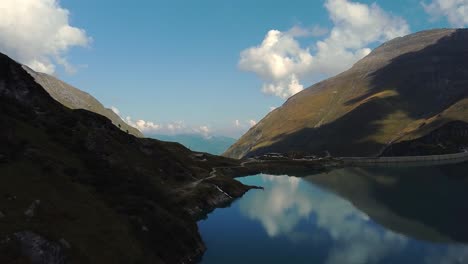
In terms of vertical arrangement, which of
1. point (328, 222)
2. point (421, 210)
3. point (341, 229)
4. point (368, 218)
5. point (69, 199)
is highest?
point (69, 199)

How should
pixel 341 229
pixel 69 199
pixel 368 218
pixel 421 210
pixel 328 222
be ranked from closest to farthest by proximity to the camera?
1. pixel 69 199
2. pixel 341 229
3. pixel 328 222
4. pixel 368 218
5. pixel 421 210

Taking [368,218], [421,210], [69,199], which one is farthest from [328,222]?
[69,199]

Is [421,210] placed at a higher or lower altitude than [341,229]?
→ lower

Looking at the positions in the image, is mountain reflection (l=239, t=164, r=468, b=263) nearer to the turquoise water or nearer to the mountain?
the turquoise water

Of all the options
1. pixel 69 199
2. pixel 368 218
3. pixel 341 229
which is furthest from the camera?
pixel 368 218

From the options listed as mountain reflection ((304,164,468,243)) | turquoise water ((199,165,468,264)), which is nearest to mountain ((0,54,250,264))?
turquoise water ((199,165,468,264))

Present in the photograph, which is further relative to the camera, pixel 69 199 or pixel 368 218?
pixel 368 218

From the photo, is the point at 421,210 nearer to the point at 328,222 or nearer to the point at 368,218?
the point at 368,218
